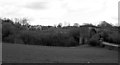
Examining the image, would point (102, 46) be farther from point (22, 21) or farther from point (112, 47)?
point (22, 21)

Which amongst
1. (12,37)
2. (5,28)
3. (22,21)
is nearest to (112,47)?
(12,37)

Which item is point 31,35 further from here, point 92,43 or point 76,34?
point 92,43

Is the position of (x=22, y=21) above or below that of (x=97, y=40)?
above

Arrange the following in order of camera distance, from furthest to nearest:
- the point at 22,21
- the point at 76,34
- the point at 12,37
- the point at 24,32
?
the point at 22,21 → the point at 76,34 → the point at 24,32 → the point at 12,37

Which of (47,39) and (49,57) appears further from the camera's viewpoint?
(47,39)

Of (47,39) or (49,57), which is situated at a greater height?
(49,57)

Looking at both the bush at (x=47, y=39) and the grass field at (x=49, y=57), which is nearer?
the grass field at (x=49, y=57)

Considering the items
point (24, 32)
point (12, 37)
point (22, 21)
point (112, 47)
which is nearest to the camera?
point (112, 47)

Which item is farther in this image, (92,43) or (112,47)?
(92,43)

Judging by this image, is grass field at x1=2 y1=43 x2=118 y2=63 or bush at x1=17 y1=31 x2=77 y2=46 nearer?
grass field at x1=2 y1=43 x2=118 y2=63

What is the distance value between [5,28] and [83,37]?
2395cm

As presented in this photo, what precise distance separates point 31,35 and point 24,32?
2.47 metres

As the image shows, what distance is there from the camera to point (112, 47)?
118ft

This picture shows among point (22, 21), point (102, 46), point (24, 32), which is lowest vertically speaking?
point (102, 46)
